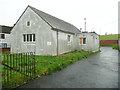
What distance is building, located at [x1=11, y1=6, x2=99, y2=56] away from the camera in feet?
44.2

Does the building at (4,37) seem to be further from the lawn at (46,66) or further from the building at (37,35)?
the lawn at (46,66)

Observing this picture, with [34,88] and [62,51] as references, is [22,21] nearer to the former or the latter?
[62,51]

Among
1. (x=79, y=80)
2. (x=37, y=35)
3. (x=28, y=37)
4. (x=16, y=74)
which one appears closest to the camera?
(x=79, y=80)

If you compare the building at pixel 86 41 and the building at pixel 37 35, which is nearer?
the building at pixel 37 35

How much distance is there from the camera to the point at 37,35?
14141 mm

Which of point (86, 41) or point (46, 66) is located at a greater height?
point (86, 41)

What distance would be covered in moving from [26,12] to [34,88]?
12999 millimetres

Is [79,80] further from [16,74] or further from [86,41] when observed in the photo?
[86,41]

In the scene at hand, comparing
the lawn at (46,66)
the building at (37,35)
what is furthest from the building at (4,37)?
the lawn at (46,66)

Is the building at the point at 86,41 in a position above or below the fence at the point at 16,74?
above

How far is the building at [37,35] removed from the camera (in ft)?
44.2

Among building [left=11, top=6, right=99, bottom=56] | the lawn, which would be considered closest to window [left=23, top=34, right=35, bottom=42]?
building [left=11, top=6, right=99, bottom=56]

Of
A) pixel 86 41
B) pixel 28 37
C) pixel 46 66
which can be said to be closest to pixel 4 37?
pixel 28 37

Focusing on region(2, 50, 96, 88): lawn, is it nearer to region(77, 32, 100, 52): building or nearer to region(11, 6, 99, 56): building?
region(11, 6, 99, 56): building
